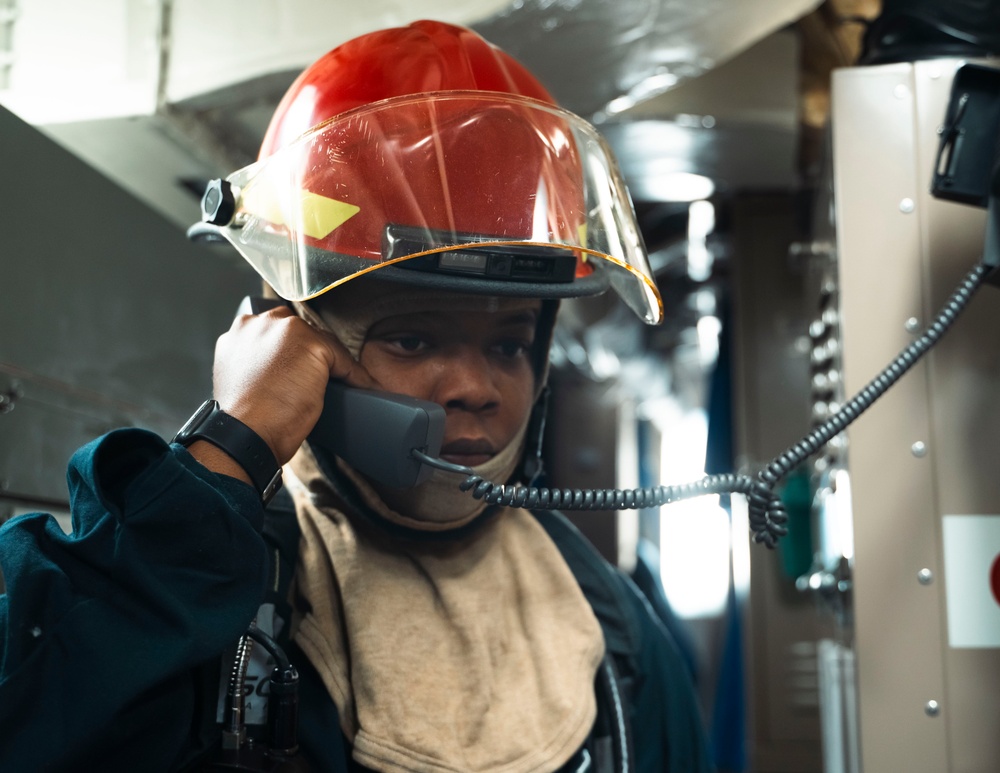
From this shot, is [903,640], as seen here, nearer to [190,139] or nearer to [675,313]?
[190,139]

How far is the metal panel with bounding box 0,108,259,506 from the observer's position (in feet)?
4.40

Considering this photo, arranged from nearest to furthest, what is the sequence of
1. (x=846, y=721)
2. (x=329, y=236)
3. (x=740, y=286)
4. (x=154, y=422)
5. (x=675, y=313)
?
(x=329, y=236), (x=846, y=721), (x=154, y=422), (x=740, y=286), (x=675, y=313)

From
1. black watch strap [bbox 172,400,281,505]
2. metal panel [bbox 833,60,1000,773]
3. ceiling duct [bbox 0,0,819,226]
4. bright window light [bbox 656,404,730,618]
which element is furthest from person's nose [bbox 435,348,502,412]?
bright window light [bbox 656,404,730,618]

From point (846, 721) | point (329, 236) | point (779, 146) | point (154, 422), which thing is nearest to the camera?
point (329, 236)

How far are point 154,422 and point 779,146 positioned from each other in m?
2.22

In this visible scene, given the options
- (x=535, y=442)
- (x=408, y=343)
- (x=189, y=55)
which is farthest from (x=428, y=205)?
(x=189, y=55)

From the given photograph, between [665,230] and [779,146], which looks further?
[665,230]

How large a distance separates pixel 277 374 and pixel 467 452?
12.0 inches

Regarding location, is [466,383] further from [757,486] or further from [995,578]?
[995,578]

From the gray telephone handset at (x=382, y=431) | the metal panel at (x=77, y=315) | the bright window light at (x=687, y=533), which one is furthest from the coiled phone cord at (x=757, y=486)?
the bright window light at (x=687, y=533)

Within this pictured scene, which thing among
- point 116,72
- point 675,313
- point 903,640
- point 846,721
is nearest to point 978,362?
point 903,640

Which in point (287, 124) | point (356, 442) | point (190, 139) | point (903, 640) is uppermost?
point (190, 139)

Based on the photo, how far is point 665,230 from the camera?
4188mm

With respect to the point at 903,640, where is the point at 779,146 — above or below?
above
